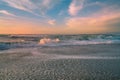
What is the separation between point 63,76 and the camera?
7555mm

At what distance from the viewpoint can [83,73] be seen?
26.3ft

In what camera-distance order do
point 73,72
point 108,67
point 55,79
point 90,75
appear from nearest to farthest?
point 55,79 → point 90,75 → point 73,72 → point 108,67

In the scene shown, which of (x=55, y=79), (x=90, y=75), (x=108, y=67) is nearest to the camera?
(x=55, y=79)

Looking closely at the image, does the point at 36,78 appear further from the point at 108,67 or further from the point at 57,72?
the point at 108,67

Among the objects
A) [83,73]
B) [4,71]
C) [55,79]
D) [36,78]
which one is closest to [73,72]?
[83,73]

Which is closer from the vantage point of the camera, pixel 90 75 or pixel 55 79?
pixel 55 79

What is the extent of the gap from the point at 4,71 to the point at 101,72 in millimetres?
5093

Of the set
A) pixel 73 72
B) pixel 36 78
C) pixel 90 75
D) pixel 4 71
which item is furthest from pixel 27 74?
pixel 90 75

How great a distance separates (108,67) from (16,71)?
517 cm

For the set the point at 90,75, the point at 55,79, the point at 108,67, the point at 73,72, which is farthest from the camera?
the point at 108,67

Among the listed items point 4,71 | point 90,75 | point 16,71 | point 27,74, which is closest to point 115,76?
point 90,75

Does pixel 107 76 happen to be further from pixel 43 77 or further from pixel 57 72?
pixel 43 77

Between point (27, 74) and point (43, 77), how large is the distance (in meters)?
0.98

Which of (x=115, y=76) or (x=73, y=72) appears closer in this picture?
(x=115, y=76)
